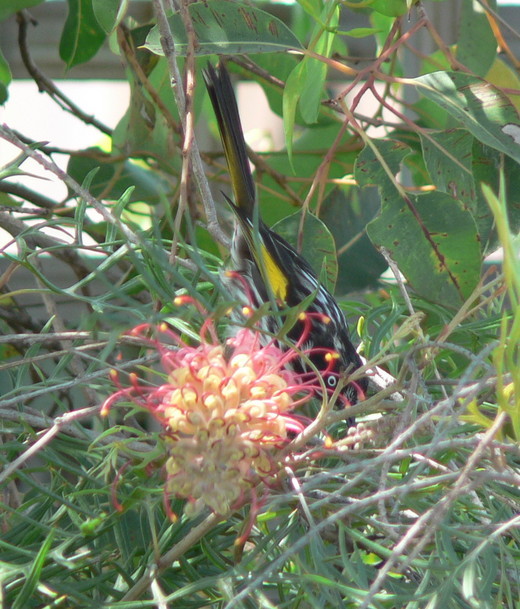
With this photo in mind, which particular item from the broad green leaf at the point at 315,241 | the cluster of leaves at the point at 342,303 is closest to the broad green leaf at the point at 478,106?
the cluster of leaves at the point at 342,303

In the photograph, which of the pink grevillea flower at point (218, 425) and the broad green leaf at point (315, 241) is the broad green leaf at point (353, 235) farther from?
the pink grevillea flower at point (218, 425)

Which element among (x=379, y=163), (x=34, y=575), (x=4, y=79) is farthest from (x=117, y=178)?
(x=34, y=575)

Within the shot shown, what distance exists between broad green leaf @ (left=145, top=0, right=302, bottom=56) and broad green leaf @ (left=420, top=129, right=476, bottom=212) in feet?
0.70

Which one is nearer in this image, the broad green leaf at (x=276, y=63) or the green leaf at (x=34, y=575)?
the green leaf at (x=34, y=575)

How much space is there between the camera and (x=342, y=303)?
956mm

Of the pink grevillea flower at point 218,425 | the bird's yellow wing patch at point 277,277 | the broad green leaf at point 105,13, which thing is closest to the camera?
the pink grevillea flower at point 218,425

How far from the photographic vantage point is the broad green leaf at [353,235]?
53.1 inches

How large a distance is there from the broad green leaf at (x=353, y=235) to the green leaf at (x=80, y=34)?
448mm

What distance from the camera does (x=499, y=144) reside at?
0.91 metres

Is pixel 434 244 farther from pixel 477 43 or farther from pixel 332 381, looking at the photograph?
pixel 477 43

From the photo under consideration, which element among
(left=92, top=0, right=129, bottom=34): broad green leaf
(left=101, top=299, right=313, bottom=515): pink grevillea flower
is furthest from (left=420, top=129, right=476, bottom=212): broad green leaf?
(left=101, top=299, right=313, bottom=515): pink grevillea flower

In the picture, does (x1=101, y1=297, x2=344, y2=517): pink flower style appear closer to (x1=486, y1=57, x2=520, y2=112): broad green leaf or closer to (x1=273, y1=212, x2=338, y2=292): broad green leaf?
(x1=273, y1=212, x2=338, y2=292): broad green leaf

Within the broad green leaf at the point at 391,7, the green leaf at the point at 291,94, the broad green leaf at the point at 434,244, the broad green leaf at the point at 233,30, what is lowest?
the broad green leaf at the point at 434,244

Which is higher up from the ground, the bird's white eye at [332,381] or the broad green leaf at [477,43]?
the broad green leaf at [477,43]
